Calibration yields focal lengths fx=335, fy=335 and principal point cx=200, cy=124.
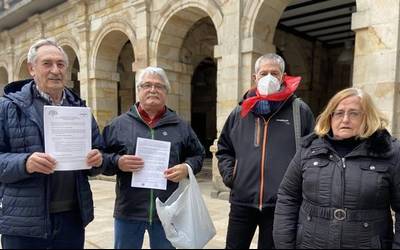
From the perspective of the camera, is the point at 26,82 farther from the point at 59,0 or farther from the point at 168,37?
the point at 59,0

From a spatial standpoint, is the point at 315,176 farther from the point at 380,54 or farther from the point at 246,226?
the point at 380,54

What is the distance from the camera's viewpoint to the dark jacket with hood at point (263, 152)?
226 centimetres

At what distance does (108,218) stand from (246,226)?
3459 mm

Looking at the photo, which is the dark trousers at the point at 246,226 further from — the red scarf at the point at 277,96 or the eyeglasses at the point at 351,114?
the eyeglasses at the point at 351,114

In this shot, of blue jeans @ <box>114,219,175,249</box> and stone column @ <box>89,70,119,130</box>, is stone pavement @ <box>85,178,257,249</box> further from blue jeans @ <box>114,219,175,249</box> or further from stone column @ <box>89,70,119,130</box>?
stone column @ <box>89,70,119,130</box>

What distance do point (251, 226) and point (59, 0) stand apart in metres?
11.0

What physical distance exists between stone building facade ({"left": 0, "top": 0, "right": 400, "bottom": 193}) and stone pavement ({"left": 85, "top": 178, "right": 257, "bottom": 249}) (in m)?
1.75

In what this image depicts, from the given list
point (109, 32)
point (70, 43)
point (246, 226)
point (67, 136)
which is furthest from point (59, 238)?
point (70, 43)

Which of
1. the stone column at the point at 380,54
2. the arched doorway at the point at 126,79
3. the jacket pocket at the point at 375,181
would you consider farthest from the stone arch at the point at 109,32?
the jacket pocket at the point at 375,181

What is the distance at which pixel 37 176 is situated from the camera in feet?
6.31

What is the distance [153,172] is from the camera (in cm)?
226

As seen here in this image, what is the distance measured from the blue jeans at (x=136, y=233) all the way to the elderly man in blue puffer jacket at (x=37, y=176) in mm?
279

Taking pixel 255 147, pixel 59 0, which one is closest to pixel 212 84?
pixel 59 0

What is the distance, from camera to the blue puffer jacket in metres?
1.87
